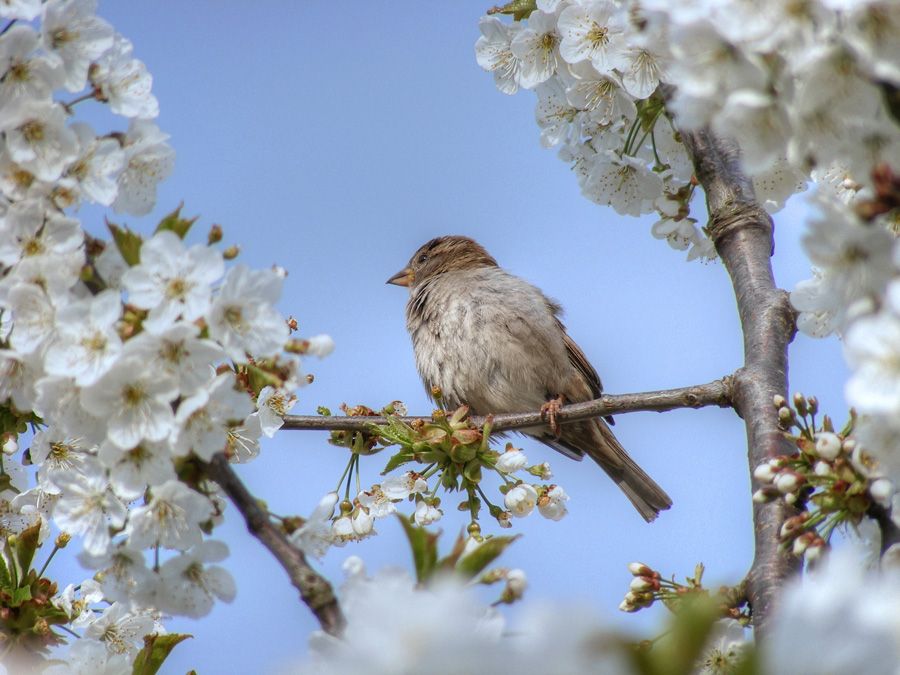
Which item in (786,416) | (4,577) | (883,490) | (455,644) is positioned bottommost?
(455,644)

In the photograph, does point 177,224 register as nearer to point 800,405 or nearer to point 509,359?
point 800,405

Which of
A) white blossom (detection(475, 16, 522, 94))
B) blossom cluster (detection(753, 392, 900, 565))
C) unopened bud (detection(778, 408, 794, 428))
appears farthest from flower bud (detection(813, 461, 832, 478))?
white blossom (detection(475, 16, 522, 94))

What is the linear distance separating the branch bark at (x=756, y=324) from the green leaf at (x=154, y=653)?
1.68 m

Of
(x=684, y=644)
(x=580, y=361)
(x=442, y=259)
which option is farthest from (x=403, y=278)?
(x=684, y=644)

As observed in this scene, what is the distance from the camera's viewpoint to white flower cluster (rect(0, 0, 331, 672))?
218 cm

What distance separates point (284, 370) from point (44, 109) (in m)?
0.82

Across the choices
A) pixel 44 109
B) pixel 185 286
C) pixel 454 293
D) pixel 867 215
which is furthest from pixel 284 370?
pixel 454 293

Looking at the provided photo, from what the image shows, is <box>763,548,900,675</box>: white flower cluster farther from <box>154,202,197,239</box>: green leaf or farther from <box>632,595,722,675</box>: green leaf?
<box>154,202,197,239</box>: green leaf

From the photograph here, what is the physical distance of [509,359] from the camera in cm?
705

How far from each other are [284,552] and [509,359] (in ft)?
16.0

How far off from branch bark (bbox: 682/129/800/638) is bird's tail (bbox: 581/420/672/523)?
2.98 metres

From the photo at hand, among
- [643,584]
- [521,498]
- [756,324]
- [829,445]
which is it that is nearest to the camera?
[829,445]

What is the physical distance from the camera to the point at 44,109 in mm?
2383

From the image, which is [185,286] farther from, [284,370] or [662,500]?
[662,500]
